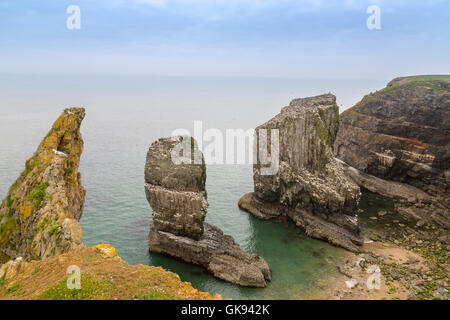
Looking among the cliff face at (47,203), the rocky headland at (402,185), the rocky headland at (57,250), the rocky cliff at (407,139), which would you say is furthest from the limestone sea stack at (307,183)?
the rocky headland at (57,250)

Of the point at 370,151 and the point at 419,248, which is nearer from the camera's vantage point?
the point at 419,248

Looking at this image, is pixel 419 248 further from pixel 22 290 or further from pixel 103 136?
pixel 103 136

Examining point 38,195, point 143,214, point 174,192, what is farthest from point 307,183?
point 38,195

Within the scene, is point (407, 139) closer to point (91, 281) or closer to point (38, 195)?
point (38, 195)

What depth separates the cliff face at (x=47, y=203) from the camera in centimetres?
2219

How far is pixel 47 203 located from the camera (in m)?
24.6

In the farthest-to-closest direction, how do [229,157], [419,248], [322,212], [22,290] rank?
[229,157]
[322,212]
[419,248]
[22,290]

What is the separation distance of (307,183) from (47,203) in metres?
37.3

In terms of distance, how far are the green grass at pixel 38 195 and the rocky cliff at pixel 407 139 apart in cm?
5467

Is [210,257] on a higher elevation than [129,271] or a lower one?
lower

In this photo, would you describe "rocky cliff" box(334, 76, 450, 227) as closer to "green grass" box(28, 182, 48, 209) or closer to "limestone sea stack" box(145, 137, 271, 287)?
"limestone sea stack" box(145, 137, 271, 287)

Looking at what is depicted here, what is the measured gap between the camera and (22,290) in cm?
1741

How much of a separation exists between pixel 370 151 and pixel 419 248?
29.1m

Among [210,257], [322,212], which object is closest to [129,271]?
[210,257]
